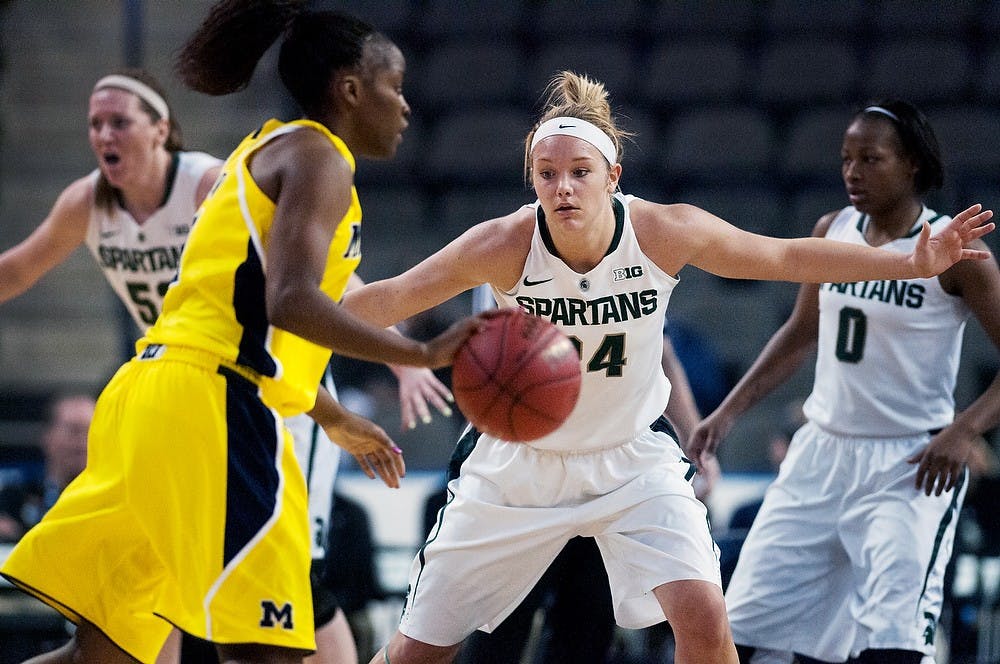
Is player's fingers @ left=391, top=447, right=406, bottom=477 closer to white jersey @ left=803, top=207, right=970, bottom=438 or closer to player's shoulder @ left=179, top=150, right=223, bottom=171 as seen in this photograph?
white jersey @ left=803, top=207, right=970, bottom=438

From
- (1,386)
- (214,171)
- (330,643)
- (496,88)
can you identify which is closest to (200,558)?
(330,643)

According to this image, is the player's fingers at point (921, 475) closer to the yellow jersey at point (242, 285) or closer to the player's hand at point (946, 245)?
the player's hand at point (946, 245)

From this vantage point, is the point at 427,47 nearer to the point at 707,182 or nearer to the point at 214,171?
the point at 707,182

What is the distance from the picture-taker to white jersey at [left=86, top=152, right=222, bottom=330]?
4902 millimetres

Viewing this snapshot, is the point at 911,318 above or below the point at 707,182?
below

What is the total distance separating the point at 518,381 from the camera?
3.13 m

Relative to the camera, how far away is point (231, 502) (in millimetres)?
3053

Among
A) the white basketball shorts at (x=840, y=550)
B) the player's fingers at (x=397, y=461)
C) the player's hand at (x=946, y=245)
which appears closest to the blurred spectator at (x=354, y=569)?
the white basketball shorts at (x=840, y=550)

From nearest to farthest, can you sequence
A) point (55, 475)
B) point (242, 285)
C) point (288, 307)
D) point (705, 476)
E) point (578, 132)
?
point (288, 307) < point (242, 285) < point (578, 132) < point (705, 476) < point (55, 475)

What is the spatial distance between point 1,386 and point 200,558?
6492mm

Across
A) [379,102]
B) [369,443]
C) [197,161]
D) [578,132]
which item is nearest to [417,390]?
[369,443]

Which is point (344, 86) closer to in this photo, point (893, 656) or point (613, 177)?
point (613, 177)

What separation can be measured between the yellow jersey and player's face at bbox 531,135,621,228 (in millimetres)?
678

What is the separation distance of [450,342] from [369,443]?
0.70 metres
